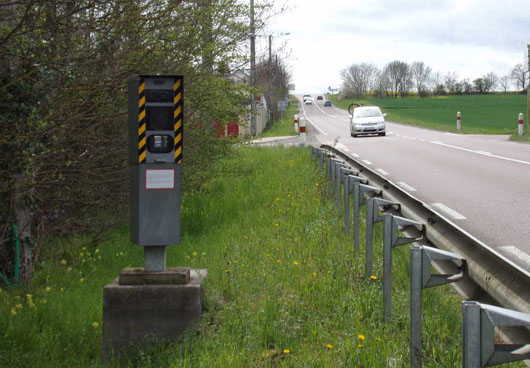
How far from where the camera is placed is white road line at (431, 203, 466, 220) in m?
8.30

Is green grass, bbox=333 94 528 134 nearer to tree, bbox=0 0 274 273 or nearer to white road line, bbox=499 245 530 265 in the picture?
white road line, bbox=499 245 530 265

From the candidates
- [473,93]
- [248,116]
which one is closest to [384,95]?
[473,93]

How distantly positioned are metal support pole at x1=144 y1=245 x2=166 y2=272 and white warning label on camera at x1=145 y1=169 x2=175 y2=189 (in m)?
0.47

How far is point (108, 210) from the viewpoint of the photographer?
8.18 metres

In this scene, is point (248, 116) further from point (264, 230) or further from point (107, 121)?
point (107, 121)

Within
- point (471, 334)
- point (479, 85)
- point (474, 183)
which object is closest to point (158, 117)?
point (471, 334)

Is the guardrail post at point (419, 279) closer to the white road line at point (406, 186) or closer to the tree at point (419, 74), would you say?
the white road line at point (406, 186)

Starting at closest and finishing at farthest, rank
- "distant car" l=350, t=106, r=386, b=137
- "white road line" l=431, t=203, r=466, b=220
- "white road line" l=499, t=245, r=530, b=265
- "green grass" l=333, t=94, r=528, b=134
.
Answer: "white road line" l=499, t=245, r=530, b=265, "white road line" l=431, t=203, r=466, b=220, "distant car" l=350, t=106, r=386, b=137, "green grass" l=333, t=94, r=528, b=134

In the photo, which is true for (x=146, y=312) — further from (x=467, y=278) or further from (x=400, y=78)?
(x=400, y=78)

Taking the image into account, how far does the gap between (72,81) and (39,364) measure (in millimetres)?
2585

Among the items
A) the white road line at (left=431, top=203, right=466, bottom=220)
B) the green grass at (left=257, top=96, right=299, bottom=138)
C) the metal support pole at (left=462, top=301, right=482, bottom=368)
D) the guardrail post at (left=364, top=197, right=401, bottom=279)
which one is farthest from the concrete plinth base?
the green grass at (left=257, top=96, right=299, bottom=138)

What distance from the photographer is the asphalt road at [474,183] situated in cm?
732

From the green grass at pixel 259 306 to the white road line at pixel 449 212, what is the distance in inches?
45.2

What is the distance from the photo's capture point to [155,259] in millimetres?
5074
